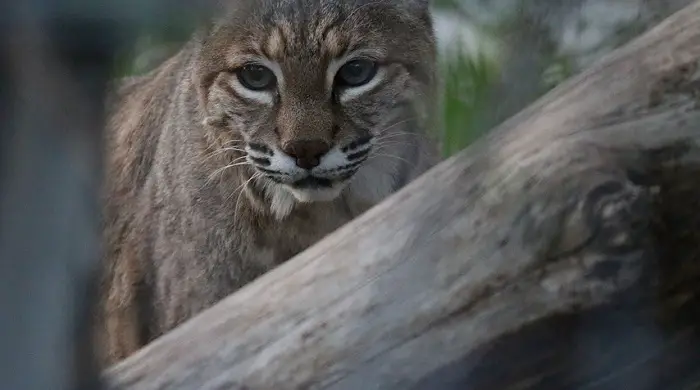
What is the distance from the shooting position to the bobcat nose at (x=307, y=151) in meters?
1.26

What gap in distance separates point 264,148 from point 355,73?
153mm

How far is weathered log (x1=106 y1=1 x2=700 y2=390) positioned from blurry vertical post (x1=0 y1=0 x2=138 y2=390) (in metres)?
0.20

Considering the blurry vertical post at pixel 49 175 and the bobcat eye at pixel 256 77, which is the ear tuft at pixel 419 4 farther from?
the blurry vertical post at pixel 49 175

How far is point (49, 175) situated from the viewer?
2.22 ft

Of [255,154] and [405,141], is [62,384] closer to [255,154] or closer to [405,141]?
[255,154]

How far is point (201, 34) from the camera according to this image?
1389 millimetres

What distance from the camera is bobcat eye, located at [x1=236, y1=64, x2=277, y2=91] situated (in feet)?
4.42

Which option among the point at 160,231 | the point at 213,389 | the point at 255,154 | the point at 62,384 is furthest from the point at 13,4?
the point at 160,231

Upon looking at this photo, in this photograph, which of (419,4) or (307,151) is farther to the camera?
(419,4)

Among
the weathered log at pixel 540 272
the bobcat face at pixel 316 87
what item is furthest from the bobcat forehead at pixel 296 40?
the weathered log at pixel 540 272

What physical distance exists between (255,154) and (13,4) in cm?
74

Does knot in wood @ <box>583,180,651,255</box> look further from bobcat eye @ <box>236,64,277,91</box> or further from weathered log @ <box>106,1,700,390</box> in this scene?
bobcat eye @ <box>236,64,277,91</box>

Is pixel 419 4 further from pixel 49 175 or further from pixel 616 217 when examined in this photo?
pixel 49 175

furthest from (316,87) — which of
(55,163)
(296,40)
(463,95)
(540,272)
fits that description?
(55,163)
